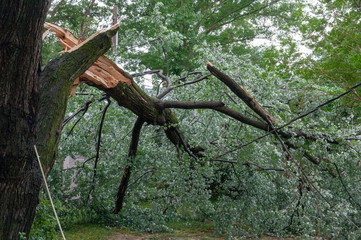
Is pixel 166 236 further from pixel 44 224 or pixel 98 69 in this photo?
pixel 98 69

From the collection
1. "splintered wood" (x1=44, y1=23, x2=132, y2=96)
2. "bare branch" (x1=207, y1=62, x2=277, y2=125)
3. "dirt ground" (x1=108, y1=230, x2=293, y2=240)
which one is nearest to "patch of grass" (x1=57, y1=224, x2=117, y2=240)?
"dirt ground" (x1=108, y1=230, x2=293, y2=240)

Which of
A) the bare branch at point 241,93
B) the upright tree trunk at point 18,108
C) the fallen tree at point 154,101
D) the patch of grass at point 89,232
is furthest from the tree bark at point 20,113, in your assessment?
the patch of grass at point 89,232

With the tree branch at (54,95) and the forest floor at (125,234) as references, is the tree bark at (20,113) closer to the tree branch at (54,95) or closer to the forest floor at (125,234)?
the tree branch at (54,95)

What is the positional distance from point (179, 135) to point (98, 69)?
66.3 inches

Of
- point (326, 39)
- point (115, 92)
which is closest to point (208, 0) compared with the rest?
point (326, 39)

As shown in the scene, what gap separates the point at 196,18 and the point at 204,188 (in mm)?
9975

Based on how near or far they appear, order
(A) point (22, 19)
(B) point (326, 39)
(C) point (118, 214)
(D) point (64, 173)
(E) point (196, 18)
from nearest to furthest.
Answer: (A) point (22, 19), (D) point (64, 173), (C) point (118, 214), (B) point (326, 39), (E) point (196, 18)

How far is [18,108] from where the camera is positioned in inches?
115

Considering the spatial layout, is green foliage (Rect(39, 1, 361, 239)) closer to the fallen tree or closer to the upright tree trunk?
the fallen tree

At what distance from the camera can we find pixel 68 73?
11.7ft

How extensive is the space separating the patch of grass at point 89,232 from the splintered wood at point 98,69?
254 cm

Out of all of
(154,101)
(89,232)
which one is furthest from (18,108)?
(89,232)

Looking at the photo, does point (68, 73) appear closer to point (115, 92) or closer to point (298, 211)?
point (115, 92)

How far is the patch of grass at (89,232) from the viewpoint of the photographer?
227 inches
